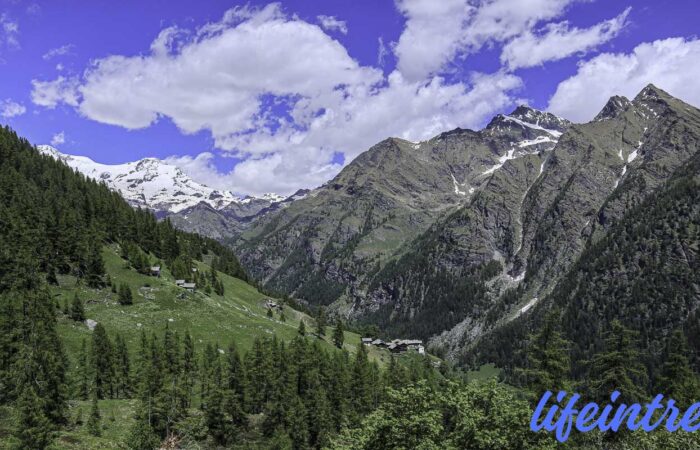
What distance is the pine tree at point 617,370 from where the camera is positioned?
52.3 m

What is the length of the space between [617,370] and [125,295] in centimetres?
9836

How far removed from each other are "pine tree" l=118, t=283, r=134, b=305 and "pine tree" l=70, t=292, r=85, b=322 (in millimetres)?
13325

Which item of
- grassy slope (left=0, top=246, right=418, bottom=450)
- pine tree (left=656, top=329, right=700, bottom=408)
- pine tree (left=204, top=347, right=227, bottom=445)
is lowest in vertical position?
pine tree (left=204, top=347, right=227, bottom=445)

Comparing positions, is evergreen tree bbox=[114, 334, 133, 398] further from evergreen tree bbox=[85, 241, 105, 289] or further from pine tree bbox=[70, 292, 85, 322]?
evergreen tree bbox=[85, 241, 105, 289]

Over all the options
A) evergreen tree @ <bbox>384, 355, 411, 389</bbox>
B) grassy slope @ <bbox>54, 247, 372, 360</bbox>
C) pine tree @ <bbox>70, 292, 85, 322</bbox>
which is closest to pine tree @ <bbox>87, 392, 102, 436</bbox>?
grassy slope @ <bbox>54, 247, 372, 360</bbox>

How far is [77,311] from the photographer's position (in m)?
96.6

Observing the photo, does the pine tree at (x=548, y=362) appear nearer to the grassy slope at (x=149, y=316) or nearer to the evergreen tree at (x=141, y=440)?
the evergreen tree at (x=141, y=440)

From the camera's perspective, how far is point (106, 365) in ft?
269

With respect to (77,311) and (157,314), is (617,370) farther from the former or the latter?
(157,314)

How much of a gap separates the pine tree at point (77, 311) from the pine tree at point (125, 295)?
13325 mm

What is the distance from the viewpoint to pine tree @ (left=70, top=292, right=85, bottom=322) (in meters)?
96.3

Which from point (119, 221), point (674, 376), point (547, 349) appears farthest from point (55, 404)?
point (119, 221)

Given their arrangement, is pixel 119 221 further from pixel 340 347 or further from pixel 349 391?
pixel 349 391

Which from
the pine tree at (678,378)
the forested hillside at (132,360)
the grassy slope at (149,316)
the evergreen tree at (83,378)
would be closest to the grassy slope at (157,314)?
the grassy slope at (149,316)
